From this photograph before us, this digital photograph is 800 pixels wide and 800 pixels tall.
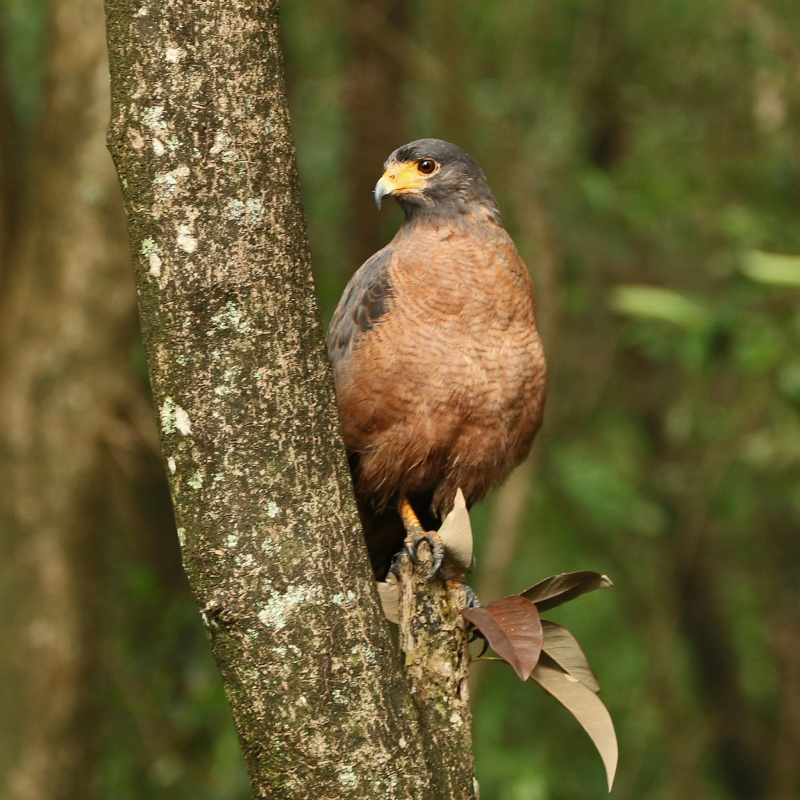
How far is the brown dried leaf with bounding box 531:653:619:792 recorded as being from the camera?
7.37 ft

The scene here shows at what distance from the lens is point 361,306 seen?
9.89 feet

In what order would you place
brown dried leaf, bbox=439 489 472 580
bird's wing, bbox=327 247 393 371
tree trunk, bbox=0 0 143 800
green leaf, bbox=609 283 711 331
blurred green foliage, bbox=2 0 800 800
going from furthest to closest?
blurred green foliage, bbox=2 0 800 800 < tree trunk, bbox=0 0 143 800 < green leaf, bbox=609 283 711 331 < bird's wing, bbox=327 247 393 371 < brown dried leaf, bbox=439 489 472 580

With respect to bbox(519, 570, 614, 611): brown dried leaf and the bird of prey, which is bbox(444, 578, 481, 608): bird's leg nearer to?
bbox(519, 570, 614, 611): brown dried leaf

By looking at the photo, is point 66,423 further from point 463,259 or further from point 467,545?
point 467,545

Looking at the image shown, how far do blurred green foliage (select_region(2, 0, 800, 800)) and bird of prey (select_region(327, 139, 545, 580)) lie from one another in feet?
6.28

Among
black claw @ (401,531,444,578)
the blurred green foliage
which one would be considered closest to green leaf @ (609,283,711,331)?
the blurred green foliage

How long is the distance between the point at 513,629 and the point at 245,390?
2.56ft

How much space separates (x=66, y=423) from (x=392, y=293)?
8.53 feet

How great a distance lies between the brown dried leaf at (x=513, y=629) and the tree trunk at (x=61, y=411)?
3.26 metres

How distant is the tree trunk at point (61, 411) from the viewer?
194 inches

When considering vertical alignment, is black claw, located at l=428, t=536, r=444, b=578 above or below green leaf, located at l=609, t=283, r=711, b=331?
below

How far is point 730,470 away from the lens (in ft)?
22.2

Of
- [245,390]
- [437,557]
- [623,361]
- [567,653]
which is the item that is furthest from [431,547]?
[623,361]

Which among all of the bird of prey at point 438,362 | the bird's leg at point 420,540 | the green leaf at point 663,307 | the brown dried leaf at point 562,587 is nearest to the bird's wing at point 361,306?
the bird of prey at point 438,362
